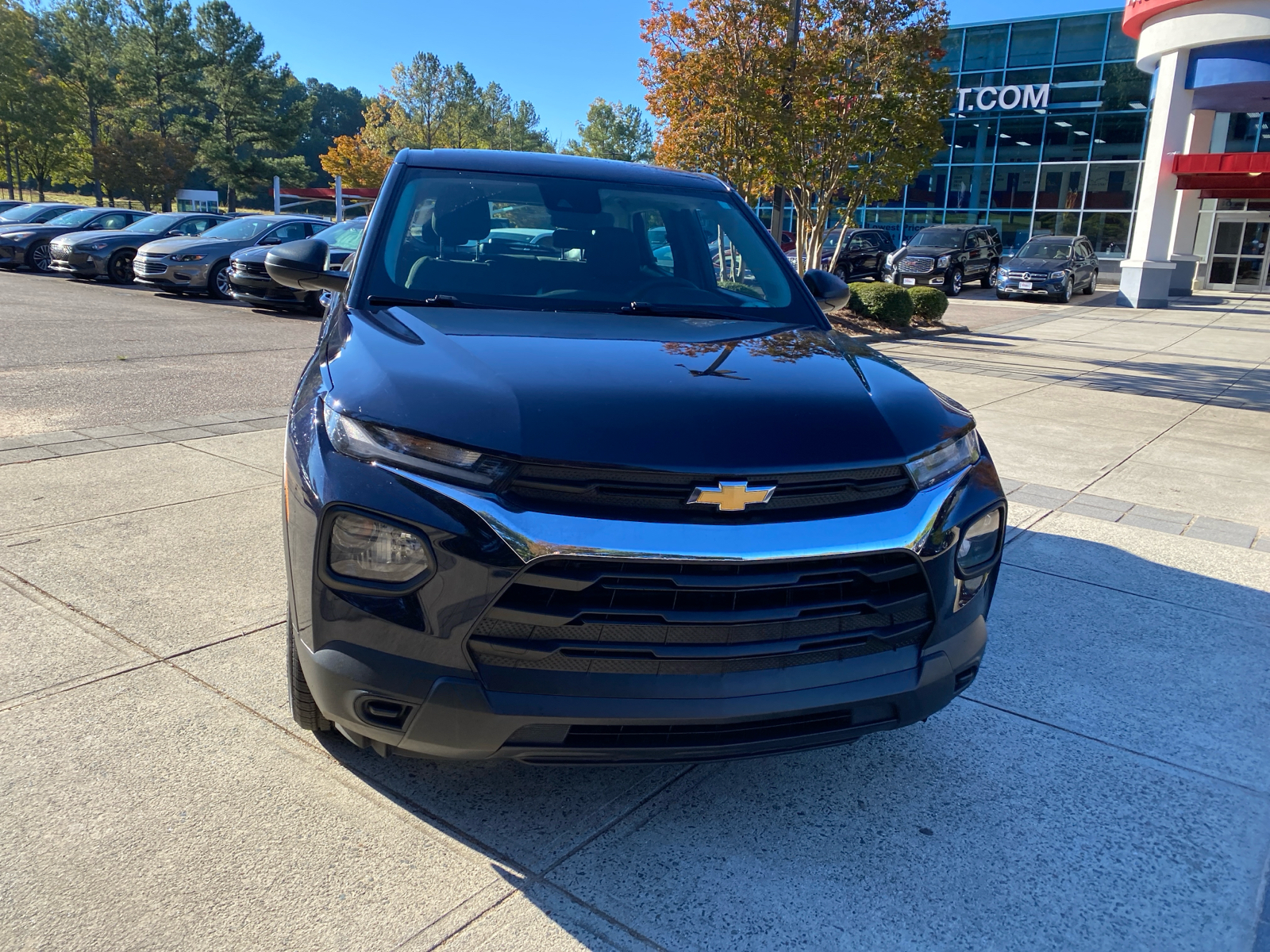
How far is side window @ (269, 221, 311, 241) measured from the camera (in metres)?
16.7

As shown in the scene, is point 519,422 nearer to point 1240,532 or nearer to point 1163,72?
point 1240,532

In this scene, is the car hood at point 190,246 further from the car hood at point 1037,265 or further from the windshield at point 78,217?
the car hood at point 1037,265

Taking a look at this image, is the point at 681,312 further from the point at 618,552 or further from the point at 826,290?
the point at 618,552

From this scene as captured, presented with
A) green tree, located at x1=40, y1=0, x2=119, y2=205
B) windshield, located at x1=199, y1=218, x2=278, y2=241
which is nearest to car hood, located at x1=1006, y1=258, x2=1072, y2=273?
windshield, located at x1=199, y1=218, x2=278, y2=241

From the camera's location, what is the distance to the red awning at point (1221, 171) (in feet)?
79.3

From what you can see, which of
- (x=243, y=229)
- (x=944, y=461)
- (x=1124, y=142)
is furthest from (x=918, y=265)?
(x=944, y=461)

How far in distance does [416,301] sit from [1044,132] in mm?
39638

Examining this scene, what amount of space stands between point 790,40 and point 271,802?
1323cm

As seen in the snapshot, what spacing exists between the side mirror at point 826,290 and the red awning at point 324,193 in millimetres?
61044

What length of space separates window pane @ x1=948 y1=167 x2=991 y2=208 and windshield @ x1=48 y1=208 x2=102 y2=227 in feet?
103

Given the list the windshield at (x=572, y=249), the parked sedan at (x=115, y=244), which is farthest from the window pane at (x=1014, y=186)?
the windshield at (x=572, y=249)

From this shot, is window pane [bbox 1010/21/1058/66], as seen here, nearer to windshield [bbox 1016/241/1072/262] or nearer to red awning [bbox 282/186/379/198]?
windshield [bbox 1016/241/1072/262]

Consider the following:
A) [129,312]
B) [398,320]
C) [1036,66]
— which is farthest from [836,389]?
[1036,66]

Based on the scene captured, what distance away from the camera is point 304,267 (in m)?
3.66
